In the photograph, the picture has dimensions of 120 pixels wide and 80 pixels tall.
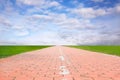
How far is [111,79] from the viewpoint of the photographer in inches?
283

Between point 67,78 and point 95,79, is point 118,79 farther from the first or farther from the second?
point 67,78

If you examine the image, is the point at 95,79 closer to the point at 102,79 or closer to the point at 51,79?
the point at 102,79

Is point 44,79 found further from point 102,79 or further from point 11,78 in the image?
point 102,79

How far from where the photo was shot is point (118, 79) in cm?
722

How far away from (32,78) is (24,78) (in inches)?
10.4

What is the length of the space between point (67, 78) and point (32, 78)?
116 centimetres

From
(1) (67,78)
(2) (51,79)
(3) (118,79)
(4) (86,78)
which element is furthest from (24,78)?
(3) (118,79)

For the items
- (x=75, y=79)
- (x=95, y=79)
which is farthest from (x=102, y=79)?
(x=75, y=79)

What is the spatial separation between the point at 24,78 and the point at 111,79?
284 cm

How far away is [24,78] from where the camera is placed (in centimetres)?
732

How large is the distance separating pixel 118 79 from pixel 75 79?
55.3 inches

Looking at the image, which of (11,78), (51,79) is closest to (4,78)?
(11,78)

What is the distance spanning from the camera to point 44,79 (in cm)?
715

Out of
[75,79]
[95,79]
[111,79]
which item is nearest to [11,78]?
[75,79]
